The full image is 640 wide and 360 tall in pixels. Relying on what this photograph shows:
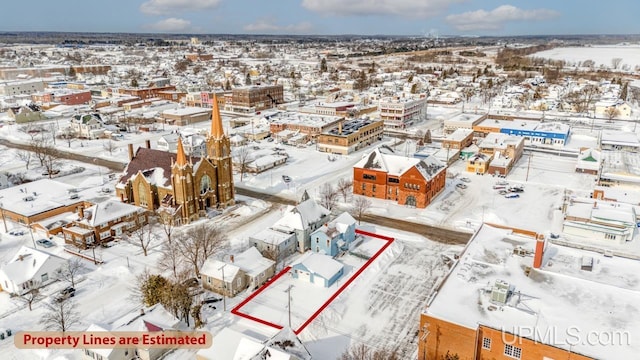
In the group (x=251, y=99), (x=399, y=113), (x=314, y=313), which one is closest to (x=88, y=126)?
(x=251, y=99)

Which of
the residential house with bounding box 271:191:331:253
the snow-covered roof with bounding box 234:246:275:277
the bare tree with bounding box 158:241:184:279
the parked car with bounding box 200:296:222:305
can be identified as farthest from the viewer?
the residential house with bounding box 271:191:331:253

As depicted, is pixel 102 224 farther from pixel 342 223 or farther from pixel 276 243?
pixel 342 223

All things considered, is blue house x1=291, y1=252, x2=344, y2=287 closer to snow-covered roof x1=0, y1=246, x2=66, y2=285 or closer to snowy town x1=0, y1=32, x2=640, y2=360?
snowy town x1=0, y1=32, x2=640, y2=360

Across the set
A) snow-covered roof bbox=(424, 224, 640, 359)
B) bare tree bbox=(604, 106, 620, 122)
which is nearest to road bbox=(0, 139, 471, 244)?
snow-covered roof bbox=(424, 224, 640, 359)

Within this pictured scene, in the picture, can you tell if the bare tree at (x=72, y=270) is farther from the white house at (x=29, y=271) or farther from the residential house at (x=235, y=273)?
the residential house at (x=235, y=273)

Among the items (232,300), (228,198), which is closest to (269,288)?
(232,300)
